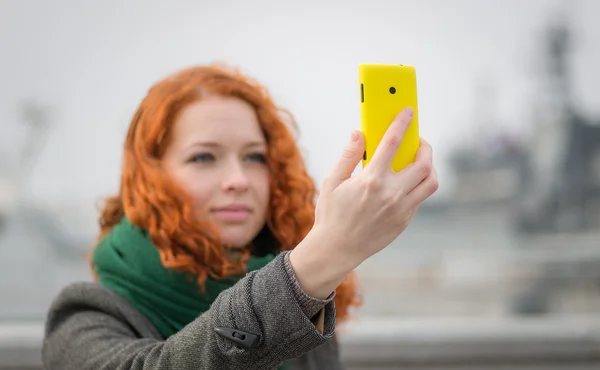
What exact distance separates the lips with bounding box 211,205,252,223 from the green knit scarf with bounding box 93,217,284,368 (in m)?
0.08

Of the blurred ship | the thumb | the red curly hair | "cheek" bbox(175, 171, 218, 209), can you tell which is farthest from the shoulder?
the blurred ship

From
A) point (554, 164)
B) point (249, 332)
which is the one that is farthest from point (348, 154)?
point (554, 164)

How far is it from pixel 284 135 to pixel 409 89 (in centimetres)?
57

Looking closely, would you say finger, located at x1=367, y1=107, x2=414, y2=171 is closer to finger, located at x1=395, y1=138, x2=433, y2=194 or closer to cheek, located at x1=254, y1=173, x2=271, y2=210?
finger, located at x1=395, y1=138, x2=433, y2=194

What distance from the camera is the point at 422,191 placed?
2.62 feet

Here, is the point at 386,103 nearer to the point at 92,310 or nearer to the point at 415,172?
the point at 415,172

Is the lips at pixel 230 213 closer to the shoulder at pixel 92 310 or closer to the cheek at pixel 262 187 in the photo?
the cheek at pixel 262 187

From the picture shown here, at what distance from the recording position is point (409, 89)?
0.86m

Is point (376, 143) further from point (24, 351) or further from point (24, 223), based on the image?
point (24, 223)

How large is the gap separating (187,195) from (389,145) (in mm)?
540

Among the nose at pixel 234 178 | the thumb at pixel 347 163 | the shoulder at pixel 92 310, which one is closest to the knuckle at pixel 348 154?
the thumb at pixel 347 163

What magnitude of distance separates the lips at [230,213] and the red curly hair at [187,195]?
0.02 metres

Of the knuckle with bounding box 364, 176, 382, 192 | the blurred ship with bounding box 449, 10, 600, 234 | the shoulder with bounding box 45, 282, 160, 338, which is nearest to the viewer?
the knuckle with bounding box 364, 176, 382, 192

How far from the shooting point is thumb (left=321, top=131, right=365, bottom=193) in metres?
0.80
